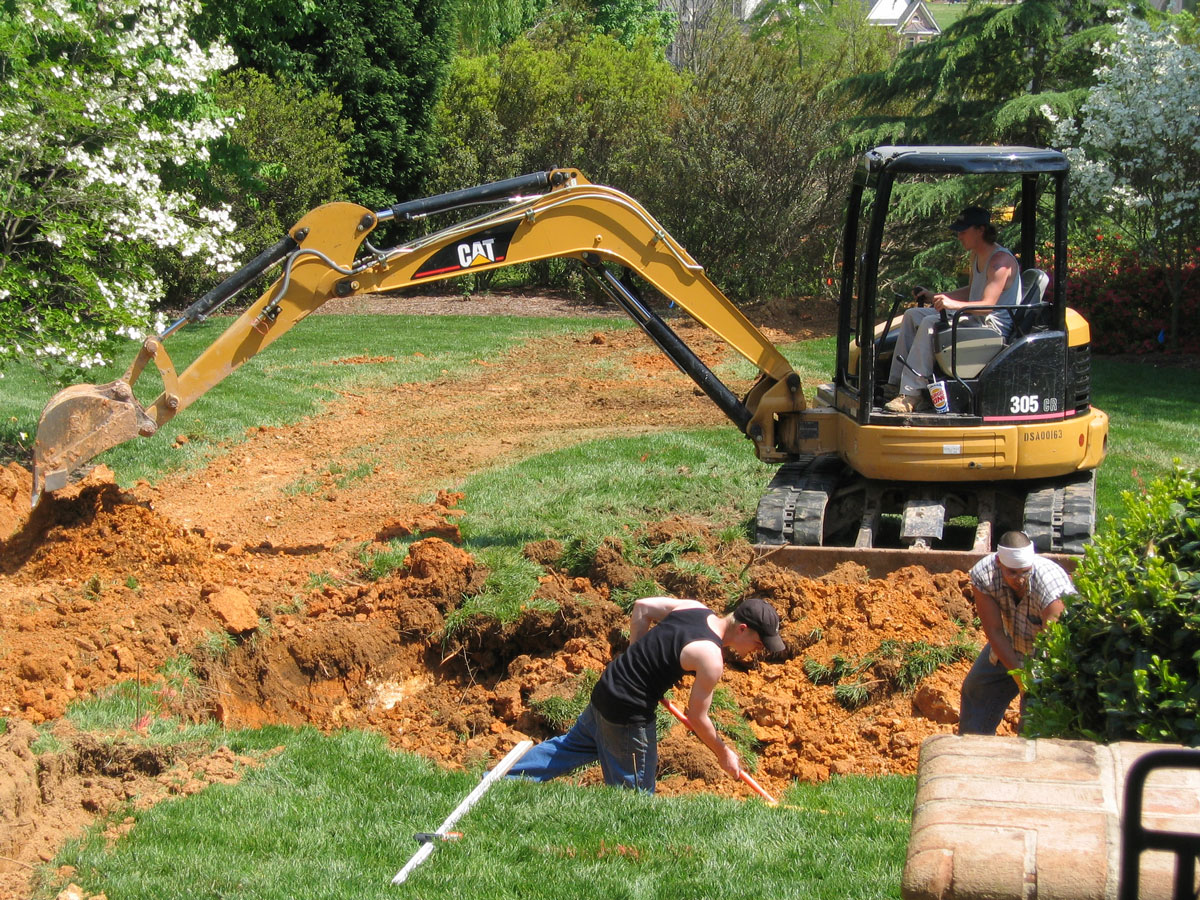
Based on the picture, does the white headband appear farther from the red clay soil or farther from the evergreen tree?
the evergreen tree

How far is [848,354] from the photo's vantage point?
9.55 metres

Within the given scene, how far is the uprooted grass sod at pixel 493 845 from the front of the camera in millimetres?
4777

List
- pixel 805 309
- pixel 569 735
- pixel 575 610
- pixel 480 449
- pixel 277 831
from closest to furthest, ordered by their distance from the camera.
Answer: pixel 277 831, pixel 569 735, pixel 575 610, pixel 480 449, pixel 805 309

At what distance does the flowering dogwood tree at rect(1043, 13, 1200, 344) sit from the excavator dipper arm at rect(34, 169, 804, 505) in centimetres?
1053

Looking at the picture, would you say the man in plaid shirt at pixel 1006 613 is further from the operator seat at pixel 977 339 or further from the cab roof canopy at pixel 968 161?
the cab roof canopy at pixel 968 161

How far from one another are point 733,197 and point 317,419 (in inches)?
485

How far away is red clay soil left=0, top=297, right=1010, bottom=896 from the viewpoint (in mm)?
6871

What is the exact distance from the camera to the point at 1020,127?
20891mm

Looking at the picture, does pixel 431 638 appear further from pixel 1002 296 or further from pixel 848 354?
pixel 1002 296

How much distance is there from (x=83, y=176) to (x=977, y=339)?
307 inches

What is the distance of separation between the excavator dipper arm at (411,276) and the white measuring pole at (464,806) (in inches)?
147

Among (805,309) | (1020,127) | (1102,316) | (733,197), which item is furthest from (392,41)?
(1102,316)

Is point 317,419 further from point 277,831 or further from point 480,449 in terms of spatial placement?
point 277,831

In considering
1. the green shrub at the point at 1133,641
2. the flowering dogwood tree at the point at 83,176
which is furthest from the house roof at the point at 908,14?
the green shrub at the point at 1133,641
